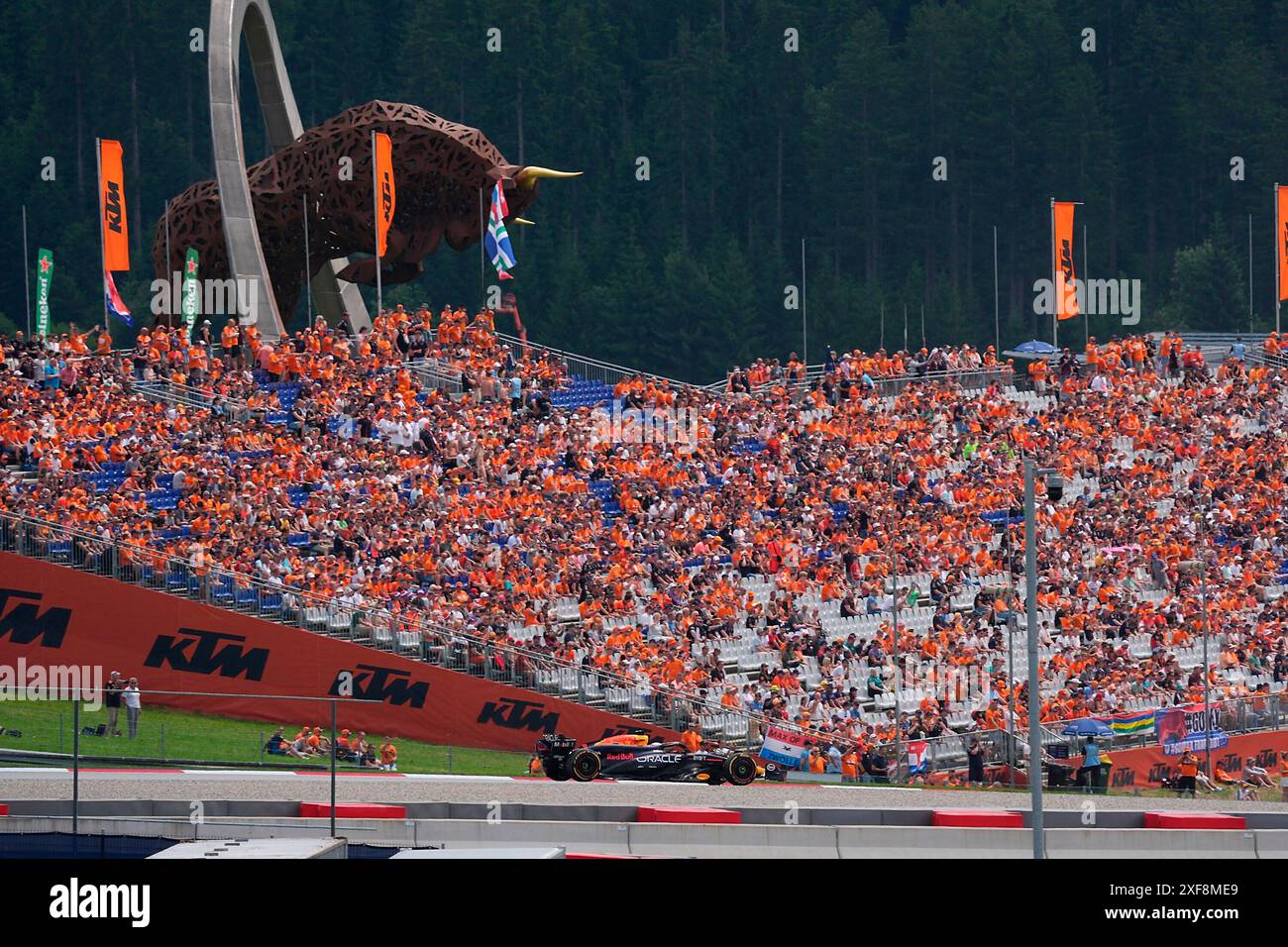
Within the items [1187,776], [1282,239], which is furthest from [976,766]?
[1282,239]

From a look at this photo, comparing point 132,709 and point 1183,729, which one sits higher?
point 132,709

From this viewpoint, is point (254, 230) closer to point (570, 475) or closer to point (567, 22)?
point (570, 475)

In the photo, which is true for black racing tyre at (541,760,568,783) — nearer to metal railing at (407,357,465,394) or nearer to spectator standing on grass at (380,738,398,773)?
spectator standing on grass at (380,738,398,773)

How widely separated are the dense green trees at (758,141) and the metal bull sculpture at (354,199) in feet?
145

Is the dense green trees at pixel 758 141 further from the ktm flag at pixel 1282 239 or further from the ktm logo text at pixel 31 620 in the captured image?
the ktm logo text at pixel 31 620

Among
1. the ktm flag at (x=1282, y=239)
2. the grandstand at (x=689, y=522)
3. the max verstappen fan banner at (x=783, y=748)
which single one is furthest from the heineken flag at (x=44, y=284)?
the ktm flag at (x=1282, y=239)

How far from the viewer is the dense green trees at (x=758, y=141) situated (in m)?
98.7

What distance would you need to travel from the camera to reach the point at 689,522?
44625mm

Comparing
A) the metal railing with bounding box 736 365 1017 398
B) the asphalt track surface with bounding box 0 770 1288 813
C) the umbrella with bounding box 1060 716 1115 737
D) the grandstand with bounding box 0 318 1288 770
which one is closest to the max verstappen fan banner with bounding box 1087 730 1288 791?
the grandstand with bounding box 0 318 1288 770

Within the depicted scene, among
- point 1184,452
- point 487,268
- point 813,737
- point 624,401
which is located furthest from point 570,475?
point 487,268

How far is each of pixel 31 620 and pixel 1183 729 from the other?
1960 cm

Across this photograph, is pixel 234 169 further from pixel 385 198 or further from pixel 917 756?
pixel 917 756

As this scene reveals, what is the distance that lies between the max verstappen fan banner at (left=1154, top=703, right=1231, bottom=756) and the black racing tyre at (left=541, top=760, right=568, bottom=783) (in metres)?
10.9
